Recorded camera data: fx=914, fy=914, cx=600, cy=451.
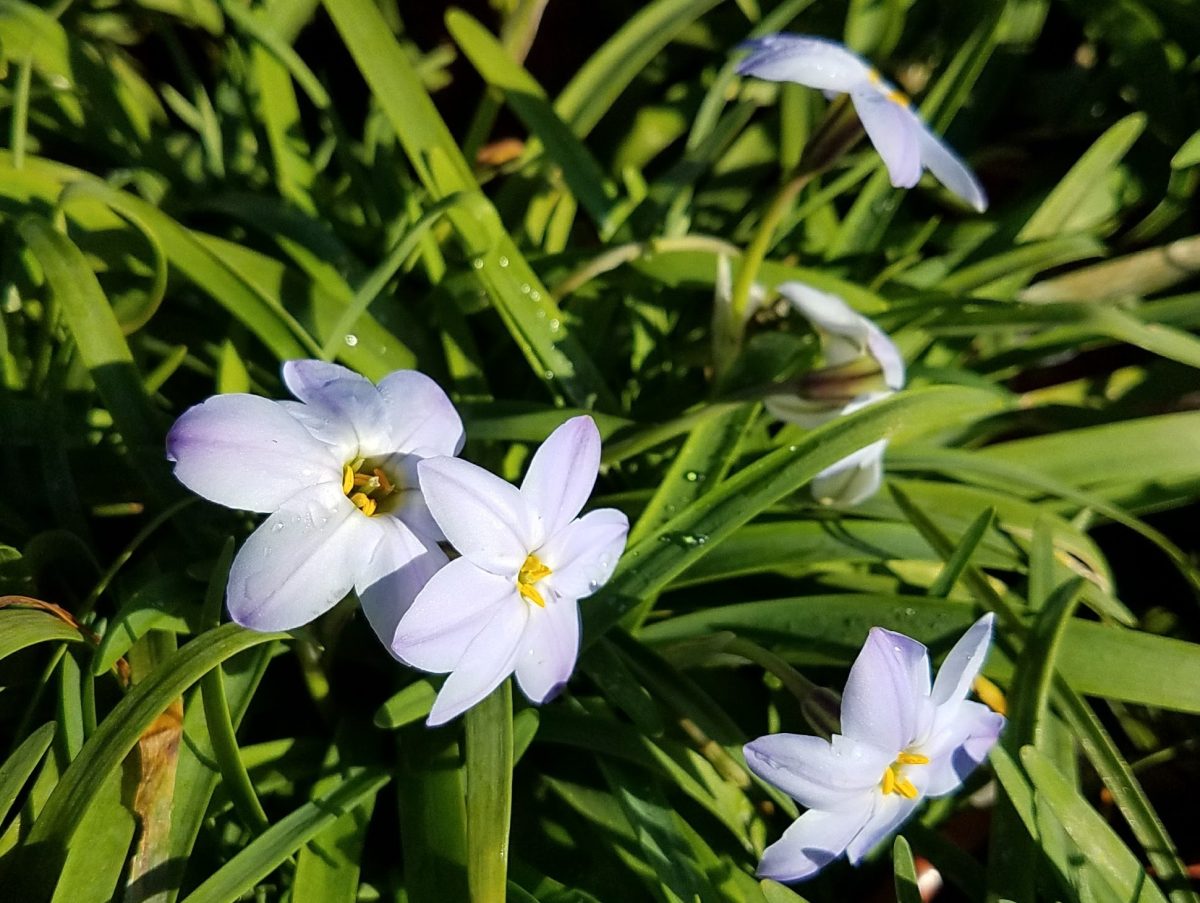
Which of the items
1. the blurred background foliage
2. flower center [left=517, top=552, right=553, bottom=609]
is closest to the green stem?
the blurred background foliage

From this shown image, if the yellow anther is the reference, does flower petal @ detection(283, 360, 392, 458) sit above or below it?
above

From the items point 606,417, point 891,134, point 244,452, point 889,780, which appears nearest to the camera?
point 244,452

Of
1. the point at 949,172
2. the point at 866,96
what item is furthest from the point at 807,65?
the point at 949,172

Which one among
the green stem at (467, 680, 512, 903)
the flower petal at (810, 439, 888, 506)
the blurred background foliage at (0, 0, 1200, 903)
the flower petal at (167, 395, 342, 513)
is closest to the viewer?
the flower petal at (167, 395, 342, 513)

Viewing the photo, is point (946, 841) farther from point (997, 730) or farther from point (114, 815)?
point (114, 815)

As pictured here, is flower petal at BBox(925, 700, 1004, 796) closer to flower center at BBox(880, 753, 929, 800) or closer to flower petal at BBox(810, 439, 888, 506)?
flower center at BBox(880, 753, 929, 800)

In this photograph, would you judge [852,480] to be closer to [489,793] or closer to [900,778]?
[900,778]

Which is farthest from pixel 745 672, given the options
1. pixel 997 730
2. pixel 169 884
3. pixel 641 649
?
pixel 169 884
